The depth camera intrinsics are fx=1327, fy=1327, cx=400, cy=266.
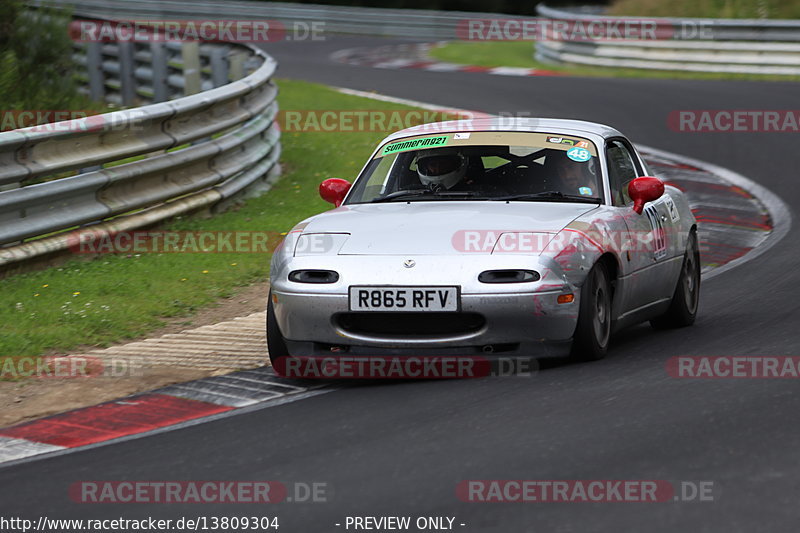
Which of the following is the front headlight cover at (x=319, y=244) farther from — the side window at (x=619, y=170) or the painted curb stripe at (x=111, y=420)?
the side window at (x=619, y=170)

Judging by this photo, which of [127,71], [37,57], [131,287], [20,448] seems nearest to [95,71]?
A: [127,71]

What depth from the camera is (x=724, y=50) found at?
2477 cm

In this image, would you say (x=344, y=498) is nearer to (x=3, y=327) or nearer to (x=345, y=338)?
(x=345, y=338)

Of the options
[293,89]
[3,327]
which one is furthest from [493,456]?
[293,89]

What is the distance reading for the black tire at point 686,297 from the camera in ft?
27.0

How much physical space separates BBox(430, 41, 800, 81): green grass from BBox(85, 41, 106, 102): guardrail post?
10.0m

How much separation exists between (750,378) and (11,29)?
32.9 feet

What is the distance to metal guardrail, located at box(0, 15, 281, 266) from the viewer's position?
361 inches

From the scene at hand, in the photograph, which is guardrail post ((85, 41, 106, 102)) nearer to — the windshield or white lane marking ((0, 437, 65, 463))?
the windshield

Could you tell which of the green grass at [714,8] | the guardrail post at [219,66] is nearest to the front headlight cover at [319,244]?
the guardrail post at [219,66]

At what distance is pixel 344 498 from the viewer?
4.65 metres

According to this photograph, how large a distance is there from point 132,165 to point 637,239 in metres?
4.50

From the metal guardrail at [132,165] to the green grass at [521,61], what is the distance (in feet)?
39.8

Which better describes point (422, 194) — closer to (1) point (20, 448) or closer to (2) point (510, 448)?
(2) point (510, 448)
